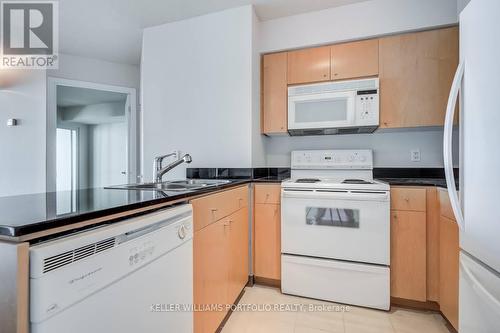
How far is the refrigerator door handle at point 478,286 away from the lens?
71 centimetres

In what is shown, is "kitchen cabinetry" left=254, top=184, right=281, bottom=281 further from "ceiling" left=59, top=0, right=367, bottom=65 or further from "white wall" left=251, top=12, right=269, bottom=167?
"ceiling" left=59, top=0, right=367, bottom=65

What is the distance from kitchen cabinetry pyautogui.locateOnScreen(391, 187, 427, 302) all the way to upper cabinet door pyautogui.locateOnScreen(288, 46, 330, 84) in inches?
46.4

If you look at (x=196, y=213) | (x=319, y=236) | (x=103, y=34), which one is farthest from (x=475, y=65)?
(x=103, y=34)

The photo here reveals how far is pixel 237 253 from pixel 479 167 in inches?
56.4

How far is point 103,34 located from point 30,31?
0.66 m

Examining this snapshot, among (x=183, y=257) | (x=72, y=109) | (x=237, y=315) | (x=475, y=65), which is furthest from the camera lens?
(x=72, y=109)

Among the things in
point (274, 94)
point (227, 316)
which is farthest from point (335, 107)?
point (227, 316)

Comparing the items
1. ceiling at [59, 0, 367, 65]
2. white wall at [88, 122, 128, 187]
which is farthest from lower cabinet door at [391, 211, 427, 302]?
white wall at [88, 122, 128, 187]

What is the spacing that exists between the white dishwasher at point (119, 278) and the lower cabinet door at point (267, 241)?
1.04 m

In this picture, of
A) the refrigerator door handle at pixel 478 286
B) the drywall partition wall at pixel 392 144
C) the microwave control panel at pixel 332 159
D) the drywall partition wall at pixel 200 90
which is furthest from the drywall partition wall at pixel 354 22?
the refrigerator door handle at pixel 478 286

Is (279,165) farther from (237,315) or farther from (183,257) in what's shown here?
(183,257)

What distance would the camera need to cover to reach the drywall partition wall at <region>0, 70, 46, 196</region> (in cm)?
282

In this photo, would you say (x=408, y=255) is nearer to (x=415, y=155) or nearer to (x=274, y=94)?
(x=415, y=155)

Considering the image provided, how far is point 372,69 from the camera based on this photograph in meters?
2.11
